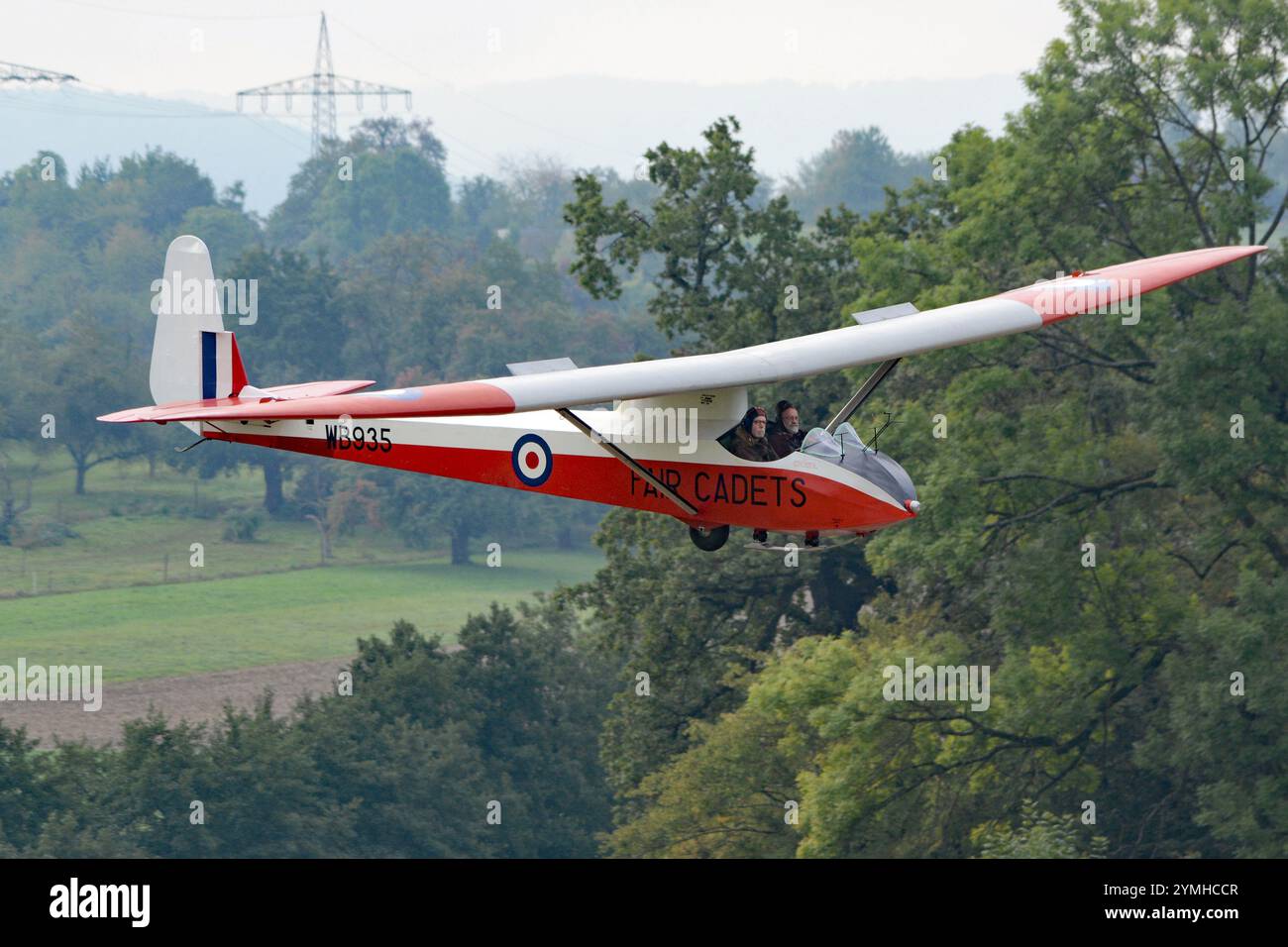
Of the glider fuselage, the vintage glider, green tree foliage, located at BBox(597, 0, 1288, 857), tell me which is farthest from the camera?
green tree foliage, located at BBox(597, 0, 1288, 857)

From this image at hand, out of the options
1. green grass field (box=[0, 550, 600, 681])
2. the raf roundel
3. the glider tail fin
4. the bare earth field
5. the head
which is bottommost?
the bare earth field

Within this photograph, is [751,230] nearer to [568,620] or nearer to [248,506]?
[568,620]

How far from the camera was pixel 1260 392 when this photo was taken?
173 ft

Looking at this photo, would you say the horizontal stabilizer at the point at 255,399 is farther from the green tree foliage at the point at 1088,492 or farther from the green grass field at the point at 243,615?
the green grass field at the point at 243,615

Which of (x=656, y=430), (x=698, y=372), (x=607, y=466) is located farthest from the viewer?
(x=607, y=466)

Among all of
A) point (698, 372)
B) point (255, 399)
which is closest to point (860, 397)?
point (698, 372)

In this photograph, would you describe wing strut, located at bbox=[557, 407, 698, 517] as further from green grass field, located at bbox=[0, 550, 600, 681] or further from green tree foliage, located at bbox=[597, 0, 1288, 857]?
green grass field, located at bbox=[0, 550, 600, 681]

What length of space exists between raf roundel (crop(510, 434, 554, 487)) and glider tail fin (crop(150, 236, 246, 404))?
6110 millimetres

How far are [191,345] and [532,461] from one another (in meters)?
7.20

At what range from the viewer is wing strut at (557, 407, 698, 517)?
25.3m

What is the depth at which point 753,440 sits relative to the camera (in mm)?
25328

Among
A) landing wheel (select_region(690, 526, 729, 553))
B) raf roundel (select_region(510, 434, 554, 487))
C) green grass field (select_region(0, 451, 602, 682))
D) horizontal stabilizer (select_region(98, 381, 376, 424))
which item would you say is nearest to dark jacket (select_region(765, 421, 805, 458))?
landing wheel (select_region(690, 526, 729, 553))

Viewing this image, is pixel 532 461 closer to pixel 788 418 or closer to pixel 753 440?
pixel 753 440

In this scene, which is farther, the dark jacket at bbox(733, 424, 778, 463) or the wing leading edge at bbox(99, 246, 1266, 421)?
the dark jacket at bbox(733, 424, 778, 463)
